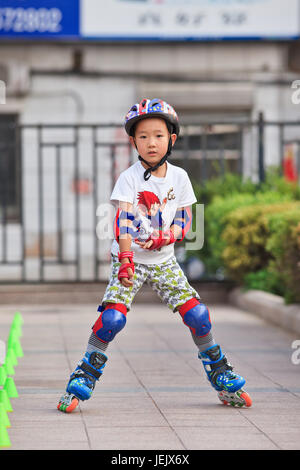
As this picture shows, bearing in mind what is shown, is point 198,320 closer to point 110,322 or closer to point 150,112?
point 110,322

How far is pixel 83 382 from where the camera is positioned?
16.6ft

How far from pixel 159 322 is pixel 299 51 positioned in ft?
28.9

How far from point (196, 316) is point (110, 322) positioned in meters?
0.49

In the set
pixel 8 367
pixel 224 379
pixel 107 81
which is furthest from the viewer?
pixel 107 81

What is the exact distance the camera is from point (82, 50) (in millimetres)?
16406

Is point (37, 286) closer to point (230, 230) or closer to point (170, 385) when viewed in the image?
point (230, 230)

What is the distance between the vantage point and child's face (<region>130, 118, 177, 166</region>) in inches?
204

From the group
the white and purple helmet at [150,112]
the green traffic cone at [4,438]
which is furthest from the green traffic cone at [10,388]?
the white and purple helmet at [150,112]

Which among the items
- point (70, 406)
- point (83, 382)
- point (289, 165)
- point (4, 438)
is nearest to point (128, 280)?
point (83, 382)

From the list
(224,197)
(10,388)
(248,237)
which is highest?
(224,197)

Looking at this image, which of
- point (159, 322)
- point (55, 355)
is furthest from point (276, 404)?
point (159, 322)

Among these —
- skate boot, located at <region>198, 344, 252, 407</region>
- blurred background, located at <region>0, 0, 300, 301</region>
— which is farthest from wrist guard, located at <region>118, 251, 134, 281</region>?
blurred background, located at <region>0, 0, 300, 301</region>

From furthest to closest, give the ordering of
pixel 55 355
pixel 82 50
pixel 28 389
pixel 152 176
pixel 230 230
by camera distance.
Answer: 1. pixel 82 50
2. pixel 230 230
3. pixel 55 355
4. pixel 28 389
5. pixel 152 176

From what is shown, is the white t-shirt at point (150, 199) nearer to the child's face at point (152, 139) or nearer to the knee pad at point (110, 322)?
the child's face at point (152, 139)
